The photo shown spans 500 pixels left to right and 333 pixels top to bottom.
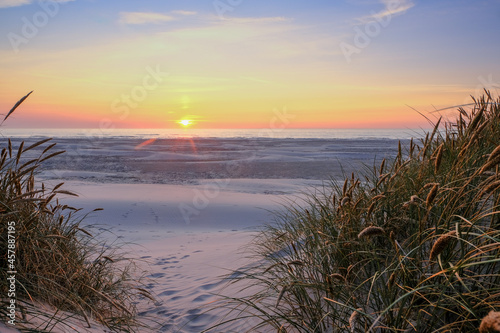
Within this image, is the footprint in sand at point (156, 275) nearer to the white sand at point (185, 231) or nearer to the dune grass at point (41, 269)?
the white sand at point (185, 231)

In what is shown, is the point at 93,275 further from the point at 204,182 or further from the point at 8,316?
the point at 204,182

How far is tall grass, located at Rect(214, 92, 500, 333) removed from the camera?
1854mm

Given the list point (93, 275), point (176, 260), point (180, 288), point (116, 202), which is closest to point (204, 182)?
point (116, 202)

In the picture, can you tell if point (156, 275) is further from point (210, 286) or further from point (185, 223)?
point (185, 223)

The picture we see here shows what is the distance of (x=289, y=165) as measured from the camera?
20578 millimetres

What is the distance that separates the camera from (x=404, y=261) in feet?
6.99

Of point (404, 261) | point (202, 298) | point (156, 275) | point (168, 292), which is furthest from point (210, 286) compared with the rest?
point (404, 261)

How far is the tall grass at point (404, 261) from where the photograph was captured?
6.08 feet

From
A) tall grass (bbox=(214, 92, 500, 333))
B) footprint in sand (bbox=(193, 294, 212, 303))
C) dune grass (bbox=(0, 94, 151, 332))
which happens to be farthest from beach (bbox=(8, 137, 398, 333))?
tall grass (bbox=(214, 92, 500, 333))

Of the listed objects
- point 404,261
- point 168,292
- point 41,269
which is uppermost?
point 404,261

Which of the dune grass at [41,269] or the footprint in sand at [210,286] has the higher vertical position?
the dune grass at [41,269]

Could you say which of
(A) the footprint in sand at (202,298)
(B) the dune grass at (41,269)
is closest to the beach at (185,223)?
(A) the footprint in sand at (202,298)

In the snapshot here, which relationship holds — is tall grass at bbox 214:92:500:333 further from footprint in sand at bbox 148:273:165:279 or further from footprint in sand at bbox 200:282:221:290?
footprint in sand at bbox 148:273:165:279

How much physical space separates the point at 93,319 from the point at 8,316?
83 centimetres
